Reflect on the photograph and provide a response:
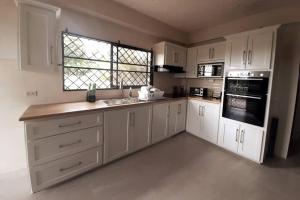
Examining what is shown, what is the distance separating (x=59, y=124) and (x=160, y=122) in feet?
5.90

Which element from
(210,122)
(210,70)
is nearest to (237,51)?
(210,70)

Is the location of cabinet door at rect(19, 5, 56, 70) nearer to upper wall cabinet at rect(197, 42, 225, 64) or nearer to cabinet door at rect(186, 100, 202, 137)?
cabinet door at rect(186, 100, 202, 137)

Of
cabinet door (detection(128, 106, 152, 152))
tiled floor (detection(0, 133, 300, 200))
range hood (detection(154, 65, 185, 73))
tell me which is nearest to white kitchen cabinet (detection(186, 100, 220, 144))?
tiled floor (detection(0, 133, 300, 200))

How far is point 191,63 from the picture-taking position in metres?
3.75

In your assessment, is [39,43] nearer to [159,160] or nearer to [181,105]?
[159,160]

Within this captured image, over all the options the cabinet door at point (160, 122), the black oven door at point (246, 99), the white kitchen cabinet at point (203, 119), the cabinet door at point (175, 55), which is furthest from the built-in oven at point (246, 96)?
the cabinet door at point (175, 55)

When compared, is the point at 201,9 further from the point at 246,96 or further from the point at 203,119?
the point at 203,119

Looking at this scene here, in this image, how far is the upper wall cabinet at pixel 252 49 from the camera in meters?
2.27

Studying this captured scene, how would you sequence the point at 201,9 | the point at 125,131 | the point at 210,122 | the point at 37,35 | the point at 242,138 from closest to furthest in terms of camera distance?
the point at 37,35, the point at 125,131, the point at 242,138, the point at 201,9, the point at 210,122

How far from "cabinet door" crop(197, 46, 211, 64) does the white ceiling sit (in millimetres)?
561

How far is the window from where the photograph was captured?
7.86 ft

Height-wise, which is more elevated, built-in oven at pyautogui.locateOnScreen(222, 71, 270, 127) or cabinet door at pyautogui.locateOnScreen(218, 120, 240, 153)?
built-in oven at pyautogui.locateOnScreen(222, 71, 270, 127)

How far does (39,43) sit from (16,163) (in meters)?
1.65

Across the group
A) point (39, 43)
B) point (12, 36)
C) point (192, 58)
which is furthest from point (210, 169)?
point (12, 36)
